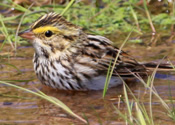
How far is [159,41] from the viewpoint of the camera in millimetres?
7102

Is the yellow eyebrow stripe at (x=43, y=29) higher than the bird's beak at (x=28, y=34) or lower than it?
higher

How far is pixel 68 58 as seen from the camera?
5.65 meters

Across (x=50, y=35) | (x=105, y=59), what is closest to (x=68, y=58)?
(x=50, y=35)

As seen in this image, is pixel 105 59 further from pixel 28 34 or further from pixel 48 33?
pixel 28 34

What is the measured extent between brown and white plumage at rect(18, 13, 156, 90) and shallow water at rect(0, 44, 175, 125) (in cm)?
16

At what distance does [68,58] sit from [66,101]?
528 mm

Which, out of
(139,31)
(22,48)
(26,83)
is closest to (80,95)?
(26,83)

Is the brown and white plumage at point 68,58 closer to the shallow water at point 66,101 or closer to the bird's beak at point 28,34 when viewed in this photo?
the bird's beak at point 28,34

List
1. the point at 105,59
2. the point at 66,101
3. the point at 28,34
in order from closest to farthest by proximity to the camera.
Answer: the point at 66,101 → the point at 28,34 → the point at 105,59

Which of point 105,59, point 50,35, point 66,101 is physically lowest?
point 66,101

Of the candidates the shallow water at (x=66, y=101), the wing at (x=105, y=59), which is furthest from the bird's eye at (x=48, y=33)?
the shallow water at (x=66, y=101)

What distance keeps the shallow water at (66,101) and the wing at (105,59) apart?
0.62ft

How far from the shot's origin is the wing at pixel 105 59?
5.69 m

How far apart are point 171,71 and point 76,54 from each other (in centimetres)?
119
